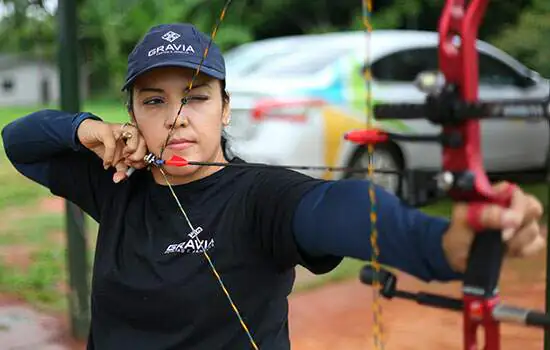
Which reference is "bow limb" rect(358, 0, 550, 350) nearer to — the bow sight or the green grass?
the bow sight

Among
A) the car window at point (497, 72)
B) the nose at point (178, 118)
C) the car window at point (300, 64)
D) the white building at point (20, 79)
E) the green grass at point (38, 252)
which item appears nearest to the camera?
the nose at point (178, 118)

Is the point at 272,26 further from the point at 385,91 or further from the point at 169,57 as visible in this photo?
the point at 169,57

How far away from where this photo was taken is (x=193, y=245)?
4.60 feet

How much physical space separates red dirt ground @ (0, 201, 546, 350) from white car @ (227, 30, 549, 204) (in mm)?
794

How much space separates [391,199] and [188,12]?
5.08 meters

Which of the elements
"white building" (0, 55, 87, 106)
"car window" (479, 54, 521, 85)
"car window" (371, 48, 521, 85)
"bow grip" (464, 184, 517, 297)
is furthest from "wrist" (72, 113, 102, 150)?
"white building" (0, 55, 87, 106)

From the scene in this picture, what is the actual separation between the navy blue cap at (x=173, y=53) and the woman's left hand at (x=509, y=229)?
70 centimetres

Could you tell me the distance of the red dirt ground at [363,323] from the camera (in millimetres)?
3639

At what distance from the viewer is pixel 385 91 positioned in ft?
19.3

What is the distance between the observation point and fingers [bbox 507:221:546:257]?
93 cm

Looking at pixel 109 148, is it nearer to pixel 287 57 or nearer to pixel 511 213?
pixel 511 213

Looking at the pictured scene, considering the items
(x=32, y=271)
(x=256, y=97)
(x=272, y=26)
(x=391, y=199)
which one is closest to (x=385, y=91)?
(x=256, y=97)

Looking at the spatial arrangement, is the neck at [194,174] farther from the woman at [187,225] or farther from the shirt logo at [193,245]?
→ the shirt logo at [193,245]

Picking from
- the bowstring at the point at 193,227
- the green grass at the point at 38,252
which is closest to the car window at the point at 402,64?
the green grass at the point at 38,252
